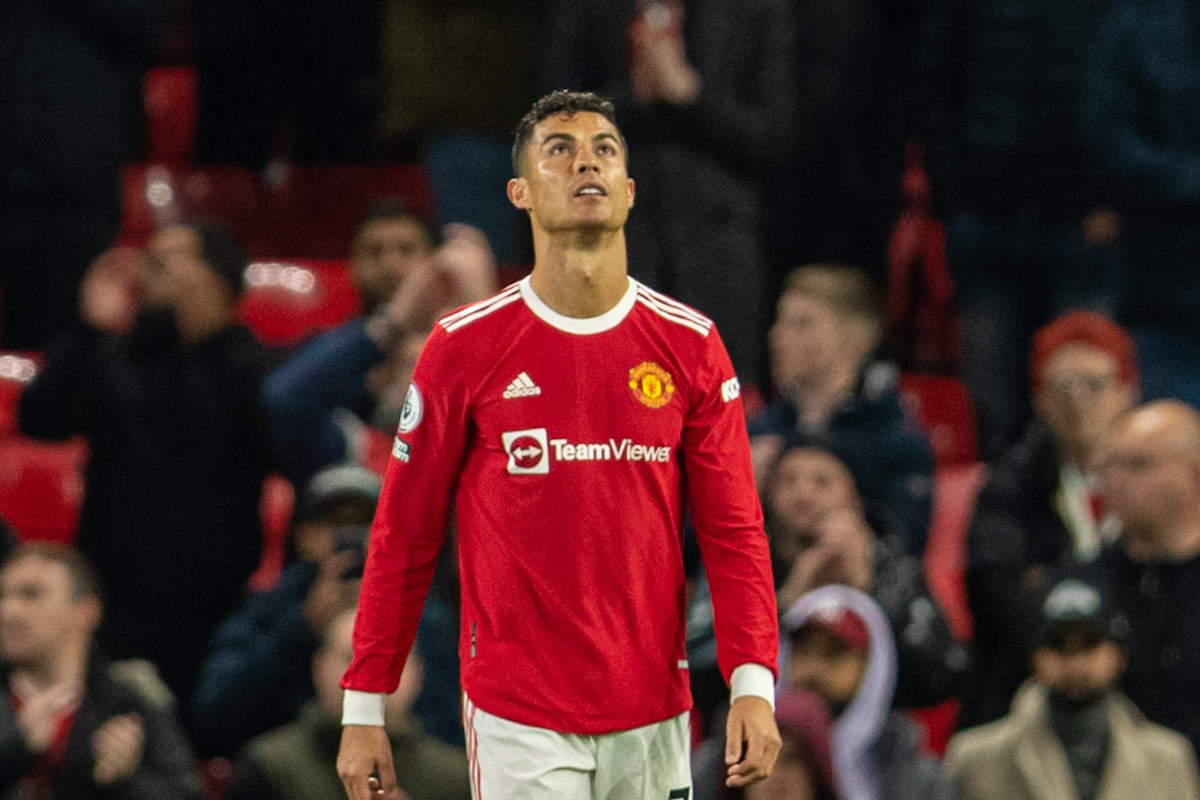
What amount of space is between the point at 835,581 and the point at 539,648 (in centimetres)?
205

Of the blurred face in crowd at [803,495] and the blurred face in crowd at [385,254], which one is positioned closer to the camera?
the blurred face in crowd at [803,495]

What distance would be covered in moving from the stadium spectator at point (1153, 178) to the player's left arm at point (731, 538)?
11.9 ft

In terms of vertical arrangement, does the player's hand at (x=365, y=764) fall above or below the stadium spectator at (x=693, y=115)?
below

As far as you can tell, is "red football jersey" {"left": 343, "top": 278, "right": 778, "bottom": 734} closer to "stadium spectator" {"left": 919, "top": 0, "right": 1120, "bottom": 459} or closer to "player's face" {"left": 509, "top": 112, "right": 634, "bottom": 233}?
"player's face" {"left": 509, "top": 112, "right": 634, "bottom": 233}

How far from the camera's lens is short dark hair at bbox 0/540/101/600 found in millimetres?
5340

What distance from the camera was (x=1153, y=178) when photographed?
668 cm

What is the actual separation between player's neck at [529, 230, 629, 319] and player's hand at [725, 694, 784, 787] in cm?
71

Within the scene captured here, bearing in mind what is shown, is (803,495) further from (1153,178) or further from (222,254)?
(1153,178)

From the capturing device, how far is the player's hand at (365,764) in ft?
10.9

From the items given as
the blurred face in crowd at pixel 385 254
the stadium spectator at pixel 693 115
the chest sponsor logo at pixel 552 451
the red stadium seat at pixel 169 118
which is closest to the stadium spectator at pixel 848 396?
the stadium spectator at pixel 693 115

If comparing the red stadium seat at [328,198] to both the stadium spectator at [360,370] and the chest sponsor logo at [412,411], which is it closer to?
the stadium spectator at [360,370]

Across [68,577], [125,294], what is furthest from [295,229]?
[68,577]

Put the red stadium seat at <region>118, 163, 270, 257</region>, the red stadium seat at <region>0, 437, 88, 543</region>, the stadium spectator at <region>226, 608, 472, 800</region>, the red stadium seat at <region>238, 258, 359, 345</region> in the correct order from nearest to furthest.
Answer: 1. the stadium spectator at <region>226, 608, 472, 800</region>
2. the red stadium seat at <region>0, 437, 88, 543</region>
3. the red stadium seat at <region>238, 258, 359, 345</region>
4. the red stadium seat at <region>118, 163, 270, 257</region>

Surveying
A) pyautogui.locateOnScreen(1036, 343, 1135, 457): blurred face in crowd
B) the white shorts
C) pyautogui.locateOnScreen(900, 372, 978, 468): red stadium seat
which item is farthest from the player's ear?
pyautogui.locateOnScreen(900, 372, 978, 468): red stadium seat
